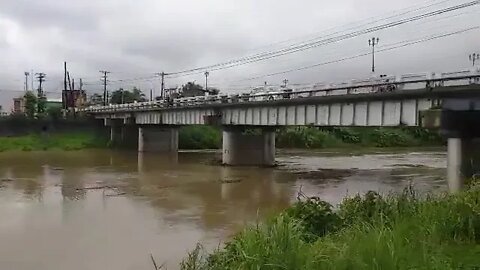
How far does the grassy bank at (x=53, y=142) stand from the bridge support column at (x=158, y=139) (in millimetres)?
8322

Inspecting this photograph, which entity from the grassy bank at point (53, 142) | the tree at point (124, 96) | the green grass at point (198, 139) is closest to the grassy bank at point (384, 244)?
the grassy bank at point (53, 142)

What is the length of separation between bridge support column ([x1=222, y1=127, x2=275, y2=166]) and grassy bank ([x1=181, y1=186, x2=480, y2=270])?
3476cm

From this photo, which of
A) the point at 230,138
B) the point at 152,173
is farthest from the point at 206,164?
the point at 152,173

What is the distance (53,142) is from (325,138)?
35419 mm

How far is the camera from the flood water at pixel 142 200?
15344 millimetres

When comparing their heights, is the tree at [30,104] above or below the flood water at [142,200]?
above

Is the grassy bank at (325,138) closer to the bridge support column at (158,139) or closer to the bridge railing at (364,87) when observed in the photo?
the bridge support column at (158,139)

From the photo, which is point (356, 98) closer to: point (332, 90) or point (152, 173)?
point (332, 90)

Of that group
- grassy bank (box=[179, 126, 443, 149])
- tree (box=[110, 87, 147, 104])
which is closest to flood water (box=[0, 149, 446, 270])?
grassy bank (box=[179, 126, 443, 149])

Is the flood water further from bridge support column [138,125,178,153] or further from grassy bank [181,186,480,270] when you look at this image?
bridge support column [138,125,178,153]

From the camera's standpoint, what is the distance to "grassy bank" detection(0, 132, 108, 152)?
66000 mm

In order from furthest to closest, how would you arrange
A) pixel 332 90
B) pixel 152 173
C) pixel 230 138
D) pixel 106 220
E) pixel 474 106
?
1. pixel 230 138
2. pixel 152 173
3. pixel 332 90
4. pixel 474 106
5. pixel 106 220

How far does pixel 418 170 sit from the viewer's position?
42.6 m

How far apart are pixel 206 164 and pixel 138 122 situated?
21.1 metres
